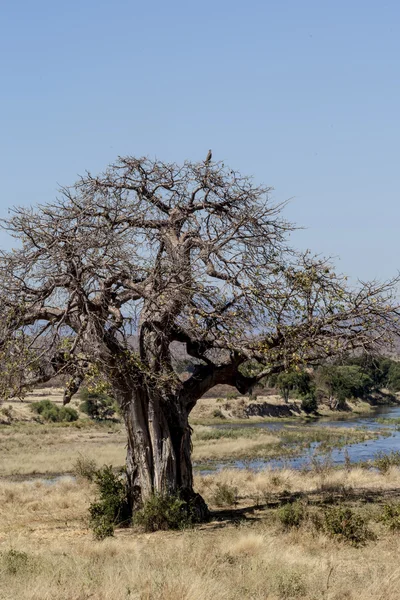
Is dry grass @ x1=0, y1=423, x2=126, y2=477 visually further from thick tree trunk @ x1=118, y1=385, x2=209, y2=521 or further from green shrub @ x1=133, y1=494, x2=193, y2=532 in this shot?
green shrub @ x1=133, y1=494, x2=193, y2=532

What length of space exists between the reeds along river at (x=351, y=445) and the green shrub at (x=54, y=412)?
12.8 m

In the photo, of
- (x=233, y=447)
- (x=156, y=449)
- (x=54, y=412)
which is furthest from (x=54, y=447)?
(x=156, y=449)

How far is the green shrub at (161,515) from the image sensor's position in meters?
13.1

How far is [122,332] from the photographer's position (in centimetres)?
1309

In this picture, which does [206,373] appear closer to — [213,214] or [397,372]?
[213,214]

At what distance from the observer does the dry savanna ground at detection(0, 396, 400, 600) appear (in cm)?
750

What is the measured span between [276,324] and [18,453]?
28.4 metres

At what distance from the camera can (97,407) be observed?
2522 inches

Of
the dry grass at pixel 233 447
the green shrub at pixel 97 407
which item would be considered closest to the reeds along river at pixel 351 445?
the dry grass at pixel 233 447

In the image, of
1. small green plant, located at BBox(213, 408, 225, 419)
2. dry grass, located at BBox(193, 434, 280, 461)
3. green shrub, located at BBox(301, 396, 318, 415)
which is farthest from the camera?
green shrub, located at BBox(301, 396, 318, 415)

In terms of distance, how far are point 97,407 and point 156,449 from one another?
51.4 metres

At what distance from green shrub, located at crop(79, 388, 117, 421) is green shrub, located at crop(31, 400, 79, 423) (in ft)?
5.56

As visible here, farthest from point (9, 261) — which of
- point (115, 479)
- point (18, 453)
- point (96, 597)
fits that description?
point (18, 453)

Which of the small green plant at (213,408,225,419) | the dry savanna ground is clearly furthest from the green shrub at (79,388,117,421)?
the dry savanna ground
